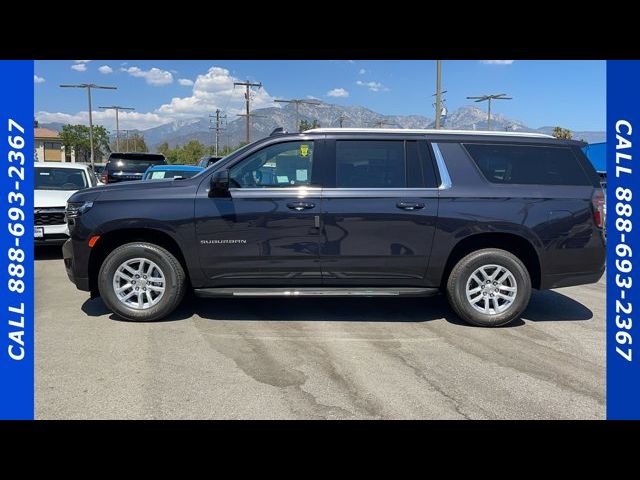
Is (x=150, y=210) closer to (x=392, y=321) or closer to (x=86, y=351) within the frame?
(x=86, y=351)

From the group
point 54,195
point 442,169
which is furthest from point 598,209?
point 54,195

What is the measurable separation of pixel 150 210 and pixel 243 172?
1021 millimetres

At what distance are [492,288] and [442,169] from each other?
54.1 inches

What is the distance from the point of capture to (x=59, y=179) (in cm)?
923

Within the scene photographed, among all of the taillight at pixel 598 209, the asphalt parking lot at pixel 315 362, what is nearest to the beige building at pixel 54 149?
the asphalt parking lot at pixel 315 362

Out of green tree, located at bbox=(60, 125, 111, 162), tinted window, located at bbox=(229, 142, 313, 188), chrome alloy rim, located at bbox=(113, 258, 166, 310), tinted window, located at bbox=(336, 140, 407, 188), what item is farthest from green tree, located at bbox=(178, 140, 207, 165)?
tinted window, located at bbox=(336, 140, 407, 188)

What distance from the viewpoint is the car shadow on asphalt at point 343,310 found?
205 inches

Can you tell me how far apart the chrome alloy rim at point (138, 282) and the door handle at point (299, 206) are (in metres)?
1.54

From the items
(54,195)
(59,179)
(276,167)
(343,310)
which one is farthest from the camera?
(59,179)

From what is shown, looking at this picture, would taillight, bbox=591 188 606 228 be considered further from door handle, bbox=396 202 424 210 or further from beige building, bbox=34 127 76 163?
beige building, bbox=34 127 76 163

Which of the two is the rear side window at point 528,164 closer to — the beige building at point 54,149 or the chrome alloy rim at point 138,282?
the chrome alloy rim at point 138,282

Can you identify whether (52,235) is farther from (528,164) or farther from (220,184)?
(528,164)

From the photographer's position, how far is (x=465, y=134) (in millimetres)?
5012
